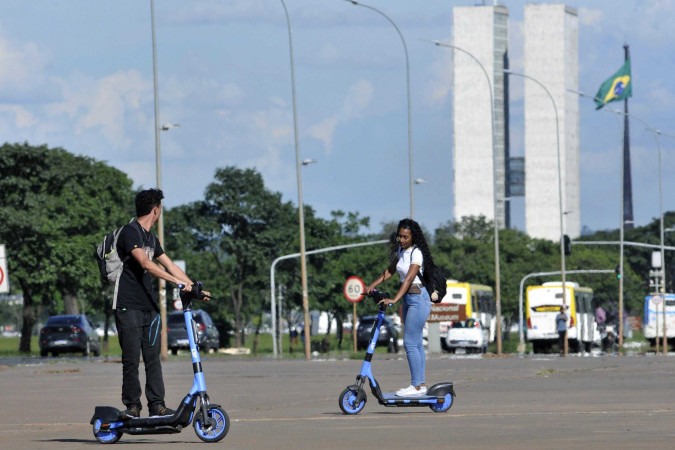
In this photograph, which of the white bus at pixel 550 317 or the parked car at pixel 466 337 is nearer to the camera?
the parked car at pixel 466 337

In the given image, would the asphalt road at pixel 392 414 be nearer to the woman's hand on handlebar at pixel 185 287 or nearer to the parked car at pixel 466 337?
the woman's hand on handlebar at pixel 185 287

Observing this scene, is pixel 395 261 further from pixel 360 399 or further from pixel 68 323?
pixel 68 323

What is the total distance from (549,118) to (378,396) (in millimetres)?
166309

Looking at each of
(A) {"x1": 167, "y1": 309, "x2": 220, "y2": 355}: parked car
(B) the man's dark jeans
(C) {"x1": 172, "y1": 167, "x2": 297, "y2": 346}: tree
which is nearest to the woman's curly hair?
(B) the man's dark jeans

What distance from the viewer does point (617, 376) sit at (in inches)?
1069

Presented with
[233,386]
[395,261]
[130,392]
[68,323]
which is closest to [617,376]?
[233,386]

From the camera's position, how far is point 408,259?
17.0 m

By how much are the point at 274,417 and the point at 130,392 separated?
326 centimetres

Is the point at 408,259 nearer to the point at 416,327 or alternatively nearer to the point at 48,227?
the point at 416,327

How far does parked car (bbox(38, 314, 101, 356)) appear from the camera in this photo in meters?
60.4

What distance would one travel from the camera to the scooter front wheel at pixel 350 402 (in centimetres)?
1619

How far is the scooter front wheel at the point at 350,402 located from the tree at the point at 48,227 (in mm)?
49107

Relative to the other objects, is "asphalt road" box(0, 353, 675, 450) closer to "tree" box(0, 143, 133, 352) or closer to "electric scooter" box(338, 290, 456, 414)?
"electric scooter" box(338, 290, 456, 414)

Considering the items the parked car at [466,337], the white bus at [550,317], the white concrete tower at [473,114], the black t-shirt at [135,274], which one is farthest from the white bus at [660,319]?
the white concrete tower at [473,114]
